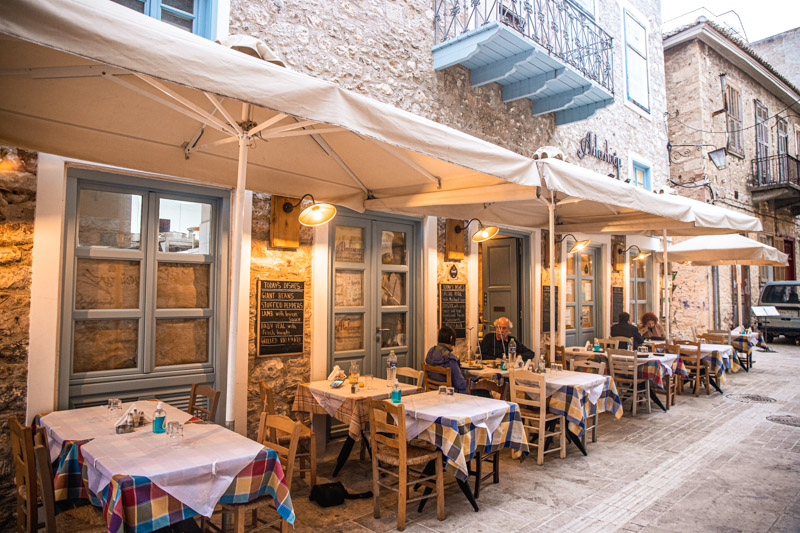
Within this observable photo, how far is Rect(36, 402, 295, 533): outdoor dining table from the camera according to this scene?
8.05ft

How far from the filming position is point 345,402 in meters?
4.58

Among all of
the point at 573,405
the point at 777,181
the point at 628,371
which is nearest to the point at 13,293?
the point at 573,405

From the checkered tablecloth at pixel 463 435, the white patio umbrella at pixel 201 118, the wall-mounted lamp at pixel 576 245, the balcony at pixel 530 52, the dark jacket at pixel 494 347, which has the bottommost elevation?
the checkered tablecloth at pixel 463 435

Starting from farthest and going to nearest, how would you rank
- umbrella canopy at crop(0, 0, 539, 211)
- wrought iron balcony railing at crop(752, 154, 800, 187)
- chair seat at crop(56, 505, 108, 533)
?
wrought iron balcony railing at crop(752, 154, 800, 187) < chair seat at crop(56, 505, 108, 533) < umbrella canopy at crop(0, 0, 539, 211)

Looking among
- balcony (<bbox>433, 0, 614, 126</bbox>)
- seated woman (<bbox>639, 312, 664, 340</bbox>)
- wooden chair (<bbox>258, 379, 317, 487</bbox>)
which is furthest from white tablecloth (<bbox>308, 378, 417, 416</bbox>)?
seated woman (<bbox>639, 312, 664, 340</bbox>)

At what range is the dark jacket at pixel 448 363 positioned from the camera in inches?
209

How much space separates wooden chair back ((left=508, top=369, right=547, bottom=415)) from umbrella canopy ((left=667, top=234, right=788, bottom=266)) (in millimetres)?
6876

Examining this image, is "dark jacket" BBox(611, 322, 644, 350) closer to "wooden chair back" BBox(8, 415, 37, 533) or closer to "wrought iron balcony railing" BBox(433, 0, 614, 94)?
"wrought iron balcony railing" BBox(433, 0, 614, 94)

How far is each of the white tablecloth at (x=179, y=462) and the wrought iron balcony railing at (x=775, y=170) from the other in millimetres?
18616

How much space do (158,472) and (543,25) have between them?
26.4 feet

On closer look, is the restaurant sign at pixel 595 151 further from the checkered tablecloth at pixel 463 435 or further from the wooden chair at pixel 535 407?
the checkered tablecloth at pixel 463 435

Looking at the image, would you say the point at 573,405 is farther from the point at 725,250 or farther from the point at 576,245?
→ the point at 725,250

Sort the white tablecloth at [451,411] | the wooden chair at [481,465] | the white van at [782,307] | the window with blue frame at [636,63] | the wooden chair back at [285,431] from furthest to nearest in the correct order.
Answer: the white van at [782,307] → the window with blue frame at [636,63] → the wooden chair at [481,465] → the white tablecloth at [451,411] → the wooden chair back at [285,431]

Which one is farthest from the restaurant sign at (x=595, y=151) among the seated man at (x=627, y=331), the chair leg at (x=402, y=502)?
the chair leg at (x=402, y=502)
